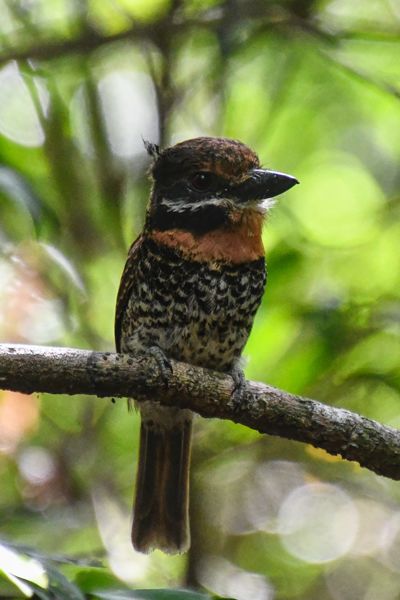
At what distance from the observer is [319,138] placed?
18.1 ft

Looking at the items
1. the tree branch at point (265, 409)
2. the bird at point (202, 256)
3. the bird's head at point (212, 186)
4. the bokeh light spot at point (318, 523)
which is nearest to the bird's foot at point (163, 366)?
the tree branch at point (265, 409)

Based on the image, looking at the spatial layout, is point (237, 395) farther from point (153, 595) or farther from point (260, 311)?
point (260, 311)

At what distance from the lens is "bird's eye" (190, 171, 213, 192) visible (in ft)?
10.5

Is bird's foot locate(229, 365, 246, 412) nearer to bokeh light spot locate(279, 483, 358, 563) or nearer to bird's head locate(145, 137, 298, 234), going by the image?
bird's head locate(145, 137, 298, 234)

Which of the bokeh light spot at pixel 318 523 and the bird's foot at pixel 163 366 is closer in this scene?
the bird's foot at pixel 163 366

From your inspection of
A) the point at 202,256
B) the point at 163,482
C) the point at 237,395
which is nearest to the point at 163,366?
the point at 237,395

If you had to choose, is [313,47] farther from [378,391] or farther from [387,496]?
[387,496]

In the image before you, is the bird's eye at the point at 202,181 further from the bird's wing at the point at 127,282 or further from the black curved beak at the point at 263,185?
the bird's wing at the point at 127,282

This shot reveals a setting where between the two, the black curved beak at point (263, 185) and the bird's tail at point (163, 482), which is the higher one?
the black curved beak at point (263, 185)

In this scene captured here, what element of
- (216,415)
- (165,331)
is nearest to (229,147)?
(165,331)

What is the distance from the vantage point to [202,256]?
3.17m

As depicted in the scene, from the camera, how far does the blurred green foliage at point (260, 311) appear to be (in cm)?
369

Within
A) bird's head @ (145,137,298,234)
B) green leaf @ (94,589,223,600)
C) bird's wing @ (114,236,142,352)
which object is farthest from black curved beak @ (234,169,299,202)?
green leaf @ (94,589,223,600)

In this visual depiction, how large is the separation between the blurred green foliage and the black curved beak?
412 mm
